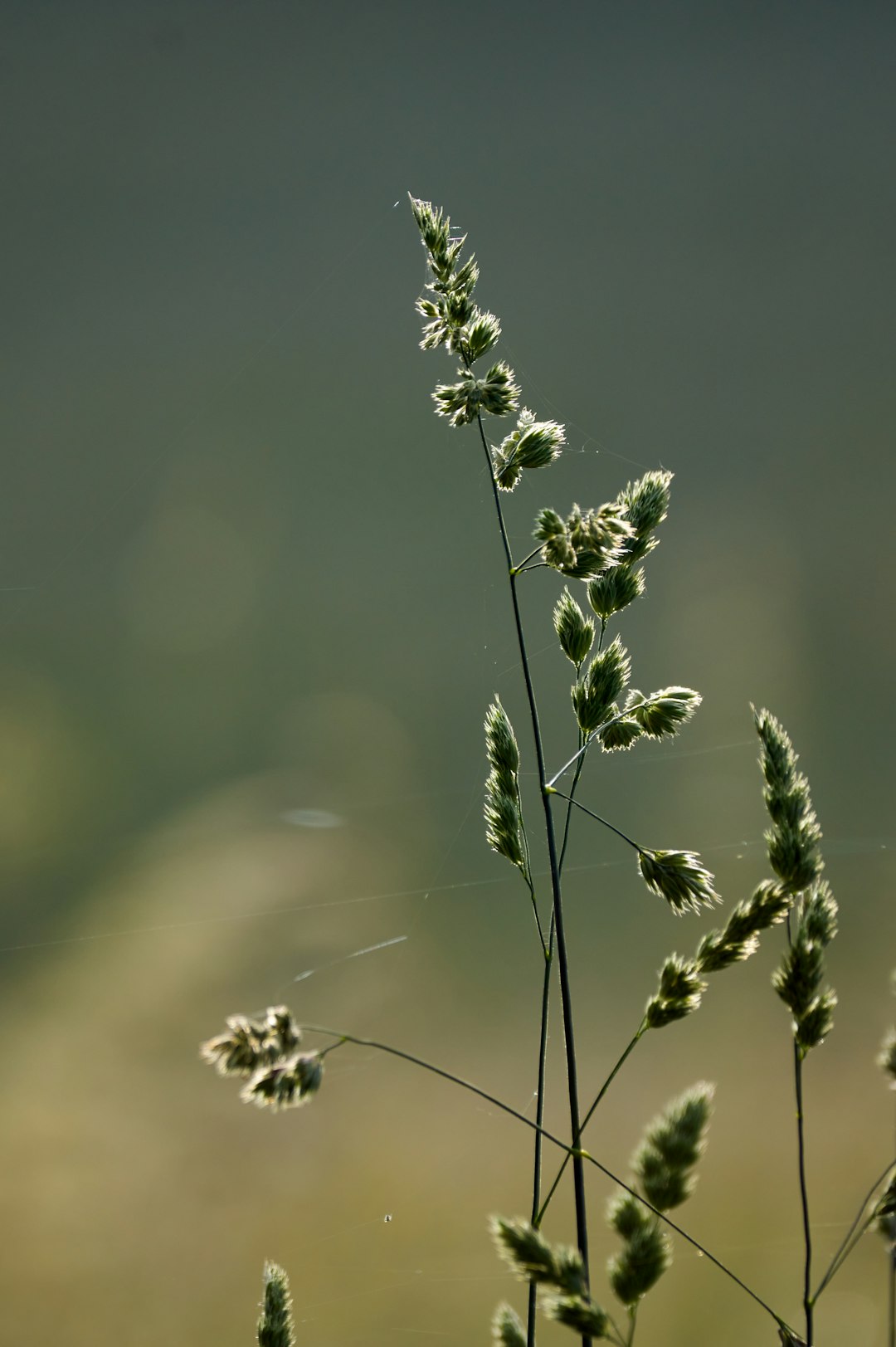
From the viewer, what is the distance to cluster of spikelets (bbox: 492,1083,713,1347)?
0.75 ft

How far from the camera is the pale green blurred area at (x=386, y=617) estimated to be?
672 mm

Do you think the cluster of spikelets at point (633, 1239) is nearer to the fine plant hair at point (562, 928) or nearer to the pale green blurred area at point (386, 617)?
the fine plant hair at point (562, 928)

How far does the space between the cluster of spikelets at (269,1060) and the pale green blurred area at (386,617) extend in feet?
1.36

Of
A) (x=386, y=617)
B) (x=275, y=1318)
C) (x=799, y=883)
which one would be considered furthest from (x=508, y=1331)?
(x=386, y=617)

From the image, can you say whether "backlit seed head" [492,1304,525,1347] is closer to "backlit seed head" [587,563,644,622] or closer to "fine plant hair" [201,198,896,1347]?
"fine plant hair" [201,198,896,1347]

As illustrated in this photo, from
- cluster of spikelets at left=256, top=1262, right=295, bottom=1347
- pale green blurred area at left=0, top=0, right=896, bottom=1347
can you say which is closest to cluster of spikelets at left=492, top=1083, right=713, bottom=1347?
cluster of spikelets at left=256, top=1262, right=295, bottom=1347

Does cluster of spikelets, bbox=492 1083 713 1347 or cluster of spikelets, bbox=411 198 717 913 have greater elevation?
cluster of spikelets, bbox=411 198 717 913

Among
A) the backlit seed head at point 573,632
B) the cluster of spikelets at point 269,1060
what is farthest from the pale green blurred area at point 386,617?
the cluster of spikelets at point 269,1060

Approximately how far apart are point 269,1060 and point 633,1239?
0.38 ft

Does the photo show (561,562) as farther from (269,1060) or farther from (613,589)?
(269,1060)

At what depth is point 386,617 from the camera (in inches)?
31.9

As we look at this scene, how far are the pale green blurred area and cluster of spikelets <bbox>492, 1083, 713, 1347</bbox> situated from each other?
439 mm

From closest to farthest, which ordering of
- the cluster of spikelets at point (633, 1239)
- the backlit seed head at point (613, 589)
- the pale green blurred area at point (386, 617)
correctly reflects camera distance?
the cluster of spikelets at point (633, 1239), the backlit seed head at point (613, 589), the pale green blurred area at point (386, 617)

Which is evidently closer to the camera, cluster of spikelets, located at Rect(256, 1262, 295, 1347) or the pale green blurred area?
cluster of spikelets, located at Rect(256, 1262, 295, 1347)
